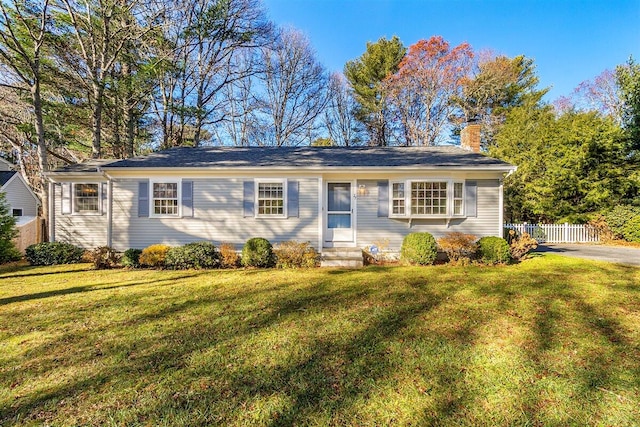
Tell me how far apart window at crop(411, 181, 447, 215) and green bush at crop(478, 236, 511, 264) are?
148 centimetres

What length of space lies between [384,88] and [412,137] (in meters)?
Answer: 4.10

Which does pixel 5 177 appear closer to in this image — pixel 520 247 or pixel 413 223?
pixel 413 223

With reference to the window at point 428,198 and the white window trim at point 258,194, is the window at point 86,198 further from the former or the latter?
the window at point 428,198

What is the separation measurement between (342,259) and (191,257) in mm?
4212

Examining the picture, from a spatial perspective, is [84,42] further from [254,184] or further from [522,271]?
[522,271]

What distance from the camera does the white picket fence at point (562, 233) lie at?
1307cm

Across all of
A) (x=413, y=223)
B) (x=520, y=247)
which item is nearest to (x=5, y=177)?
(x=413, y=223)

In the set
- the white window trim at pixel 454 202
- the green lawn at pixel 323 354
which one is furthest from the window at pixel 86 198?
the white window trim at pixel 454 202

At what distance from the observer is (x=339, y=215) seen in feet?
30.0

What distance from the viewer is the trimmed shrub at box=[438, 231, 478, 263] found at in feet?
26.0

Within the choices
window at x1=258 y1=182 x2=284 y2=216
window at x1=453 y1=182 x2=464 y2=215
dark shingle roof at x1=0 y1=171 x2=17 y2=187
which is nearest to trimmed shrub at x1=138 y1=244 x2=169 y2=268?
window at x1=258 y1=182 x2=284 y2=216

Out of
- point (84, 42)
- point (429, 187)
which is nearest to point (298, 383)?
point (429, 187)

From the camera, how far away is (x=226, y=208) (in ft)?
29.3

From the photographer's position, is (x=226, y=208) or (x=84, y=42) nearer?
(x=226, y=208)
